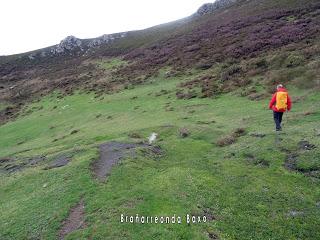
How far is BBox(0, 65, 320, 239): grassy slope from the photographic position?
61.5 feet

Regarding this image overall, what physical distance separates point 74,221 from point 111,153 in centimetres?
1073

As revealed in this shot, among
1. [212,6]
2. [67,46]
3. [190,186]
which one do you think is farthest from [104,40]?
[190,186]

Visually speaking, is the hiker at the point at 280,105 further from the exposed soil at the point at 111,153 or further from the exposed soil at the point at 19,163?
the exposed soil at the point at 19,163

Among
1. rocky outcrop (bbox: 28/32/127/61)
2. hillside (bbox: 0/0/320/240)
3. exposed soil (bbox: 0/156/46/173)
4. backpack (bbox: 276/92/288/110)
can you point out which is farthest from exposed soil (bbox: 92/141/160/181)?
rocky outcrop (bbox: 28/32/127/61)

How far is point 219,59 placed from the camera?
64938 mm

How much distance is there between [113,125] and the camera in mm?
45812

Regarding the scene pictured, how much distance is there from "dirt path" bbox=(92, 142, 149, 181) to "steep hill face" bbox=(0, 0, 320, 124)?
20070mm

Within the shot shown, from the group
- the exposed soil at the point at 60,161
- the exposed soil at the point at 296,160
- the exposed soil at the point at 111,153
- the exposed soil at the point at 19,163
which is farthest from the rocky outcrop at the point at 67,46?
the exposed soil at the point at 296,160

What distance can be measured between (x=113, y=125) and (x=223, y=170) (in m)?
22.4

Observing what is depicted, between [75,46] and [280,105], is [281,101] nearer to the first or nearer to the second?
[280,105]

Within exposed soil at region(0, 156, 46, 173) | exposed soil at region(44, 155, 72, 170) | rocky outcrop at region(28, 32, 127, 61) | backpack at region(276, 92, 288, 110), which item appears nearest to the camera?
backpack at region(276, 92, 288, 110)

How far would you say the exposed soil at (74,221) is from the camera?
19688 mm

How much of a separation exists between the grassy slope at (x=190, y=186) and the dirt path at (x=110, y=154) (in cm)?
68

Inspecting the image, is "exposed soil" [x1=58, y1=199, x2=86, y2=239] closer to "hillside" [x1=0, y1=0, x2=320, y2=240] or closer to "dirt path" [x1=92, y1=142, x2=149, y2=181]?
"hillside" [x1=0, y1=0, x2=320, y2=240]
